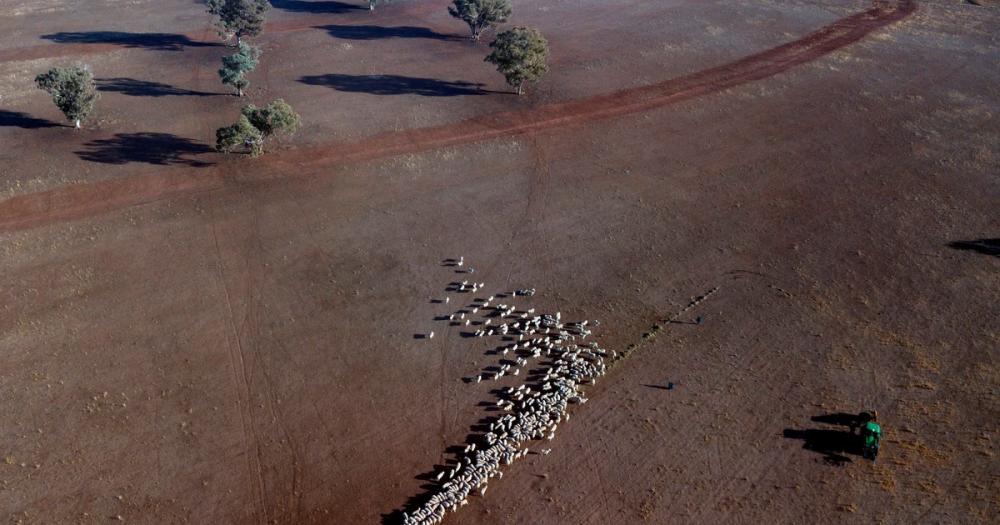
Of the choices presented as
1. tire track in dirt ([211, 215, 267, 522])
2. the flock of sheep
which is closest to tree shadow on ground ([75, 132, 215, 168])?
tire track in dirt ([211, 215, 267, 522])

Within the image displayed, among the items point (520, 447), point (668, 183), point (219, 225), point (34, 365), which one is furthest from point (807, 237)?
point (34, 365)

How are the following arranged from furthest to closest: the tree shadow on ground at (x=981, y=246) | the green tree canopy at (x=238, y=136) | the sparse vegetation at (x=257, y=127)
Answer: the sparse vegetation at (x=257, y=127) → the green tree canopy at (x=238, y=136) → the tree shadow on ground at (x=981, y=246)

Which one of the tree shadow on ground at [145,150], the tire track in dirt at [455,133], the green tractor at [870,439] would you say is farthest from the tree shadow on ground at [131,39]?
the green tractor at [870,439]

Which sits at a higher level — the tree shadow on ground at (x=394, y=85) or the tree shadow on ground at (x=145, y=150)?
the tree shadow on ground at (x=394, y=85)

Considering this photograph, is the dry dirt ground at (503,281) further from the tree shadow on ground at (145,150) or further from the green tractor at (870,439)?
the green tractor at (870,439)

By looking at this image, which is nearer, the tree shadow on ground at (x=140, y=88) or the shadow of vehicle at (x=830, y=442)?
the shadow of vehicle at (x=830, y=442)

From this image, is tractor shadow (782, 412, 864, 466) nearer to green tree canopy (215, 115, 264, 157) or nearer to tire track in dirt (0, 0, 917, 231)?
tire track in dirt (0, 0, 917, 231)

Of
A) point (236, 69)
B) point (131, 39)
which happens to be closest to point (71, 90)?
point (236, 69)
